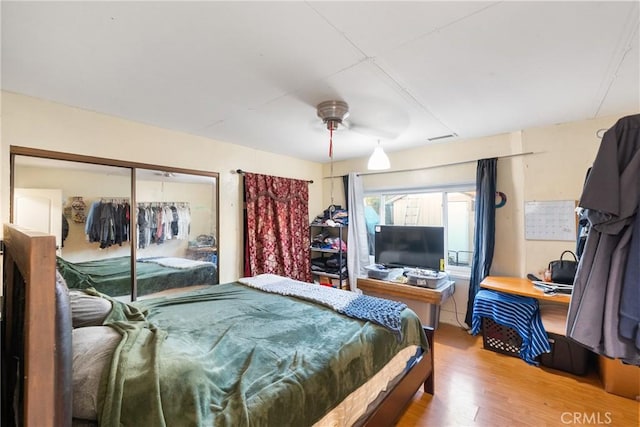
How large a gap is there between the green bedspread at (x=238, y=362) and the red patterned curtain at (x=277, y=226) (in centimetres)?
134

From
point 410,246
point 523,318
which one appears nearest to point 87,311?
point 410,246

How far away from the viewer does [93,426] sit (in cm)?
85

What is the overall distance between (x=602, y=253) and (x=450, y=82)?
50.4 inches

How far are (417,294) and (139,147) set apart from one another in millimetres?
3101

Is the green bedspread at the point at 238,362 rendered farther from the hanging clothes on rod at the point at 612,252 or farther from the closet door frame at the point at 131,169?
the hanging clothes on rod at the point at 612,252

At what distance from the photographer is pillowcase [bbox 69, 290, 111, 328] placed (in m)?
1.22

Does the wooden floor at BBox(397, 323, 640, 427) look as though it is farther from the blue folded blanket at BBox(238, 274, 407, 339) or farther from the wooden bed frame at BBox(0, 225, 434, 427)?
the wooden bed frame at BBox(0, 225, 434, 427)

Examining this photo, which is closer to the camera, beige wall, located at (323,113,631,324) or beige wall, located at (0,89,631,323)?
beige wall, located at (0,89,631,323)

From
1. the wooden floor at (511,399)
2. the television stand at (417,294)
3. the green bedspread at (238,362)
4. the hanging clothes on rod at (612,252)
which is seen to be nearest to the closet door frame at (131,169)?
the green bedspread at (238,362)

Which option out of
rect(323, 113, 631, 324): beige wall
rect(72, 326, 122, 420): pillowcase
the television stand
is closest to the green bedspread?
rect(72, 326, 122, 420): pillowcase

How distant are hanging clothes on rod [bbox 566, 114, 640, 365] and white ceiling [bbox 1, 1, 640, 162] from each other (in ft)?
2.15

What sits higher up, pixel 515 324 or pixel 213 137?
pixel 213 137

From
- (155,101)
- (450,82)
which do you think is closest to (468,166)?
(450,82)

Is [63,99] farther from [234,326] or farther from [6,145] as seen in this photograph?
[234,326]
